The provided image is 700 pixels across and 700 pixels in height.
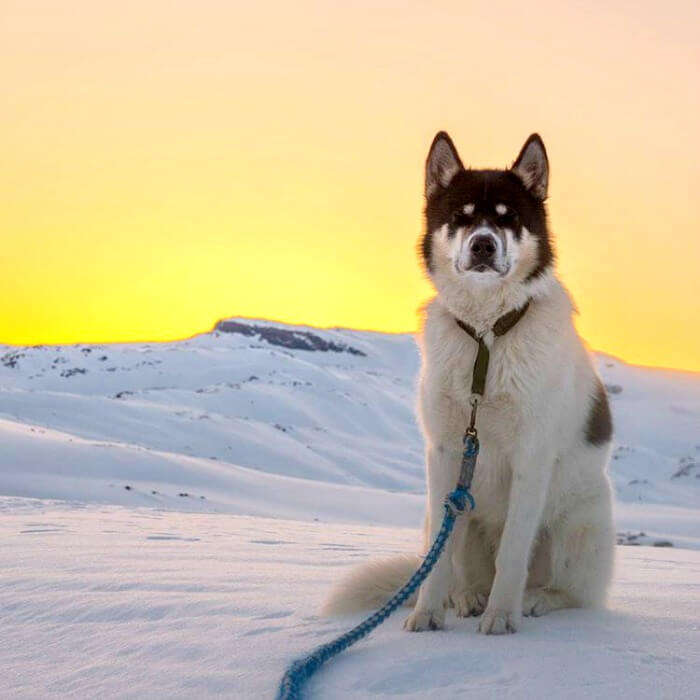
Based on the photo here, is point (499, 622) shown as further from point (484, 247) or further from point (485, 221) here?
point (485, 221)

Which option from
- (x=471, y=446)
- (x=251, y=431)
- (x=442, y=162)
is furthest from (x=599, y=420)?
(x=251, y=431)

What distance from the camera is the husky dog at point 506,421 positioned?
3086mm

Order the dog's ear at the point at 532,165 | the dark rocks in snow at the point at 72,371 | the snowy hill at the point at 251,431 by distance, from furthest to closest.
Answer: the dark rocks in snow at the point at 72,371 < the snowy hill at the point at 251,431 < the dog's ear at the point at 532,165

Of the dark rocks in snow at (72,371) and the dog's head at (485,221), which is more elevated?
the dark rocks in snow at (72,371)

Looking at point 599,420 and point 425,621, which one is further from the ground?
point 599,420

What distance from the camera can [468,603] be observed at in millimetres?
3316

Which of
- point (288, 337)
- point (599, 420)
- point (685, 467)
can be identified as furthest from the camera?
point (288, 337)

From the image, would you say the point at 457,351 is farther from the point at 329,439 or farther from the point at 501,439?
the point at 329,439

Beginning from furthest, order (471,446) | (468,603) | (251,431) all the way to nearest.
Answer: (251,431) < (468,603) < (471,446)

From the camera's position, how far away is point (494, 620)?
2.94m

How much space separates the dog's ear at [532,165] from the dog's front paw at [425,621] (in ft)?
5.51

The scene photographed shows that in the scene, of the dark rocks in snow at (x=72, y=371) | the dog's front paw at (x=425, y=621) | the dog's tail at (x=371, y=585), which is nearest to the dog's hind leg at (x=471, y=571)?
the dog's tail at (x=371, y=585)

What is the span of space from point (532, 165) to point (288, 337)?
173ft

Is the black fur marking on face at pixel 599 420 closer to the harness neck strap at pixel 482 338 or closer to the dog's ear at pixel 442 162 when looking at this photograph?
the harness neck strap at pixel 482 338
